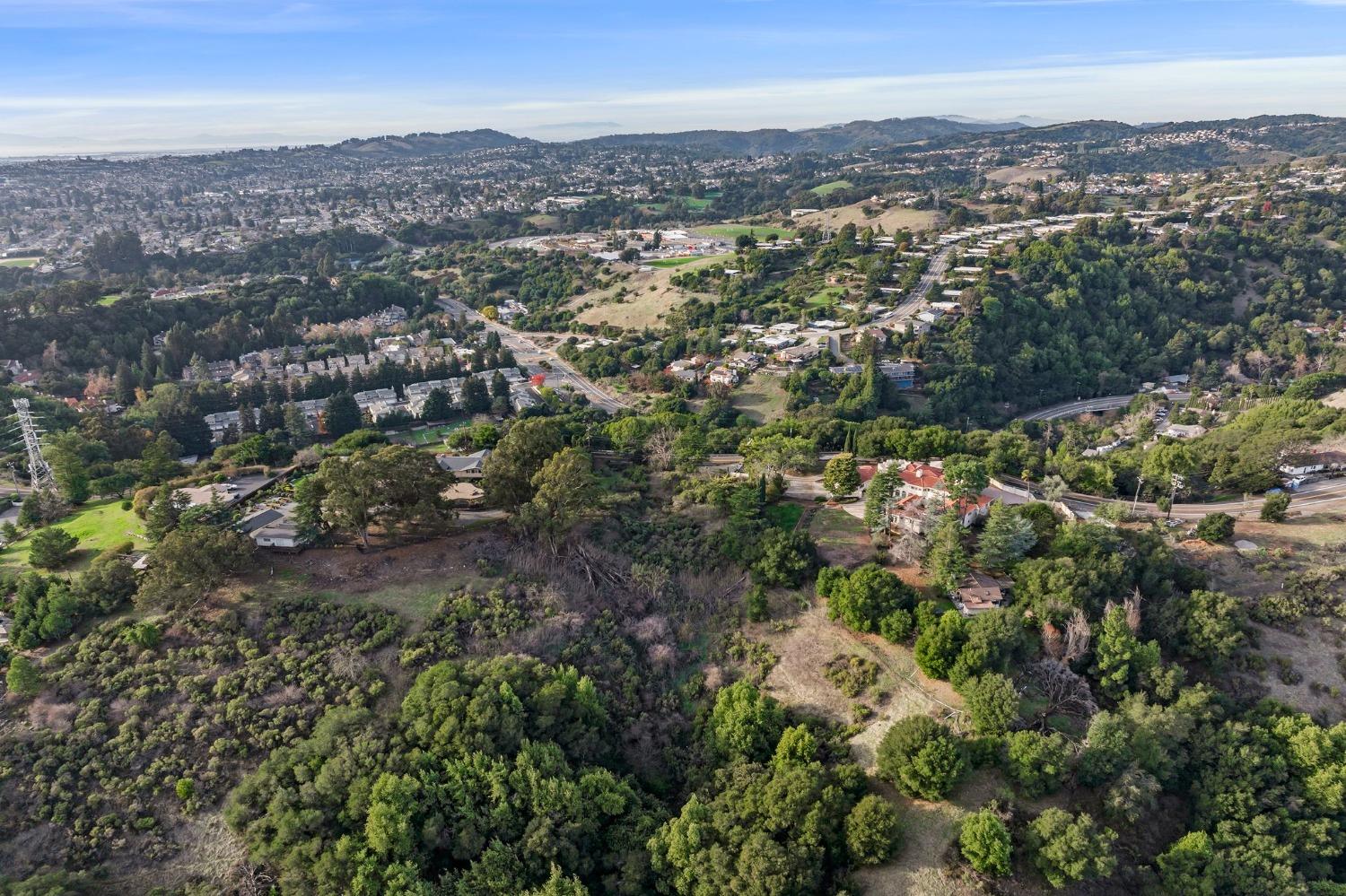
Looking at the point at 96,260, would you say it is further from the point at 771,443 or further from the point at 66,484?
the point at 771,443

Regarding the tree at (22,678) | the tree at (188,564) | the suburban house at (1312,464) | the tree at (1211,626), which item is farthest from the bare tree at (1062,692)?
the tree at (22,678)

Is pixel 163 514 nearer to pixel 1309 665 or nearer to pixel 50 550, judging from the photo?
pixel 50 550

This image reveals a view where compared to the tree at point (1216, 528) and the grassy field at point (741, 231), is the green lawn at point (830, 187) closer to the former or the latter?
the grassy field at point (741, 231)

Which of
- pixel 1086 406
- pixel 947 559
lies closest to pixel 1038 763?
pixel 947 559

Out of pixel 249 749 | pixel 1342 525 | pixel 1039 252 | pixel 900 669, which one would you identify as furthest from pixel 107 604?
pixel 1039 252

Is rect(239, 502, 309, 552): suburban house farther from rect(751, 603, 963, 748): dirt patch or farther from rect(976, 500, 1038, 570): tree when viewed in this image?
rect(976, 500, 1038, 570): tree

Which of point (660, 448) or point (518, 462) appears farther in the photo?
point (660, 448)
